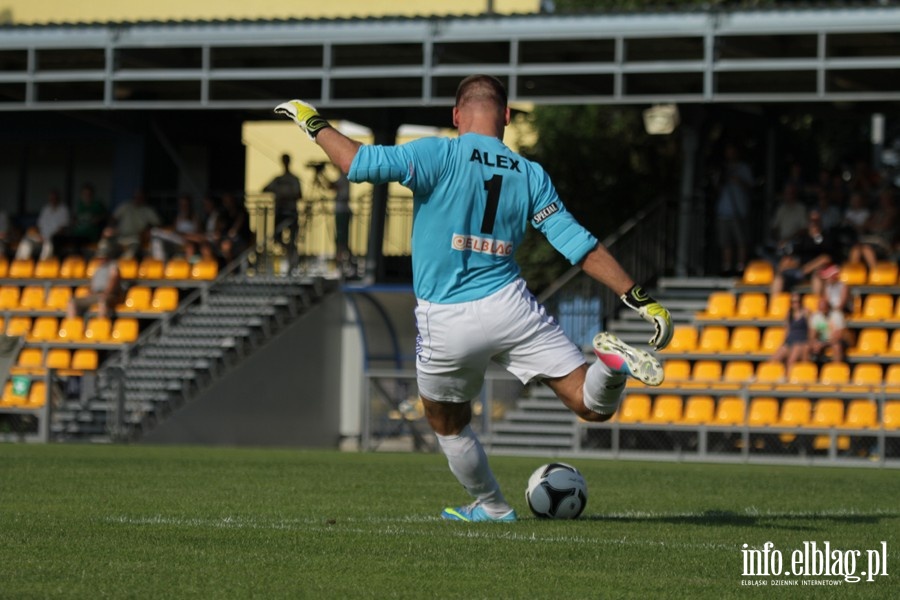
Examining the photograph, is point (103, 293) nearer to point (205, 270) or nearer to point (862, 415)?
point (205, 270)

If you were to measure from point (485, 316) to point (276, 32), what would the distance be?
1650 centimetres

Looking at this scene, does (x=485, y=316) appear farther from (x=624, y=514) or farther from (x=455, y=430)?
(x=624, y=514)

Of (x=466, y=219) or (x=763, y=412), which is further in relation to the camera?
(x=763, y=412)

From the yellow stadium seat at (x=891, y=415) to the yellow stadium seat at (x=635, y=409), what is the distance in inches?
126

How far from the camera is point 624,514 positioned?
992 centimetres

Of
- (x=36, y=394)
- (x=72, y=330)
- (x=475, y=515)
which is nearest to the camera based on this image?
(x=475, y=515)

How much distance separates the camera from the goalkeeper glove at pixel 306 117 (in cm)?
793

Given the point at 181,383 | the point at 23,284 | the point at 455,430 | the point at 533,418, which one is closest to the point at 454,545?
the point at 455,430

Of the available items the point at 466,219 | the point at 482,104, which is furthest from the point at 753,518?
the point at 482,104

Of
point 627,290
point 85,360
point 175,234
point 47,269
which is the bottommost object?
point 85,360

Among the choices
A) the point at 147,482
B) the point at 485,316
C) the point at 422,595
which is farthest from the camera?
the point at 147,482

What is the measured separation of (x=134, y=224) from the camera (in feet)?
88.6

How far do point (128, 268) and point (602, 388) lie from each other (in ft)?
63.7

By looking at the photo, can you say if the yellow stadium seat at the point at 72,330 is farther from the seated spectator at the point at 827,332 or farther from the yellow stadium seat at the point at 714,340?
the seated spectator at the point at 827,332
